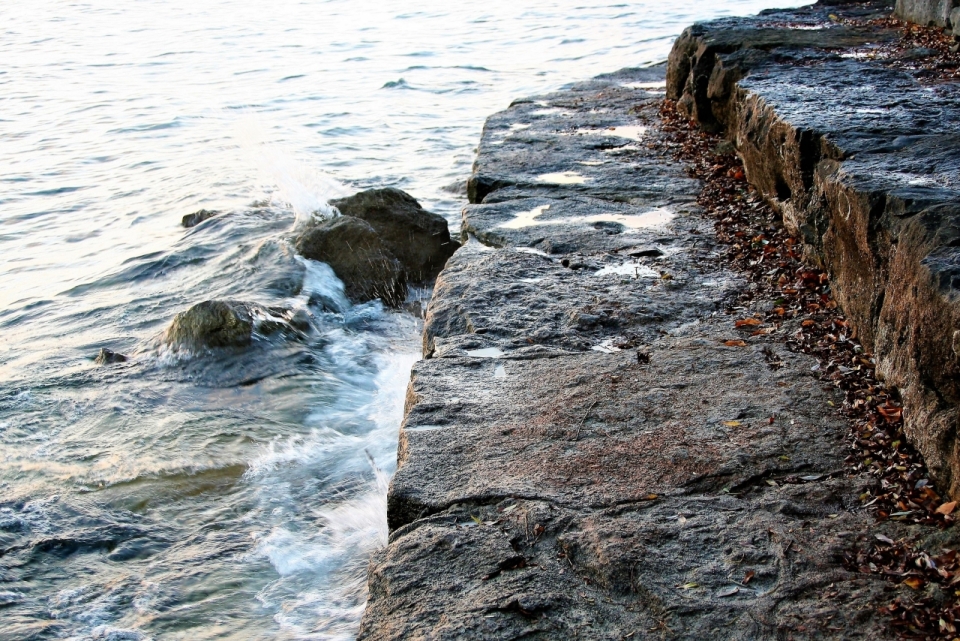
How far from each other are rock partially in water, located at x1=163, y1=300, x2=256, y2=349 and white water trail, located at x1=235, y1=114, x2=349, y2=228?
1.92 metres

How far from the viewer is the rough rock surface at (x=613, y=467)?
2.11m

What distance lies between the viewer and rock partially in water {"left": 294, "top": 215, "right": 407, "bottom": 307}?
6.02 m

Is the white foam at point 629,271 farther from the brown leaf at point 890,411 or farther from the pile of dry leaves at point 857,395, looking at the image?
the brown leaf at point 890,411

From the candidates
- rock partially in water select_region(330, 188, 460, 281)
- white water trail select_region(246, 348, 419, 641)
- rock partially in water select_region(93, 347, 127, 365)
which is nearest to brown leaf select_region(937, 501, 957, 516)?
white water trail select_region(246, 348, 419, 641)

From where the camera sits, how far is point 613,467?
8.59ft

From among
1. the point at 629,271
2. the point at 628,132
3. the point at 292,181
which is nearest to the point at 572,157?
the point at 628,132

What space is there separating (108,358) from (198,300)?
1.12m

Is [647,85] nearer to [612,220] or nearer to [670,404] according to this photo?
[612,220]

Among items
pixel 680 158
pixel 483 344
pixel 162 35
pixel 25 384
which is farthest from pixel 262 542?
pixel 162 35

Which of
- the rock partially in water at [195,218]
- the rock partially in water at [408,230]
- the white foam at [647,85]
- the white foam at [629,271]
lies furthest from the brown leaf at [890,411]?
the rock partially in water at [195,218]

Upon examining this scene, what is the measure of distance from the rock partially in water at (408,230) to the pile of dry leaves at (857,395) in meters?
2.06

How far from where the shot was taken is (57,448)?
4391 millimetres

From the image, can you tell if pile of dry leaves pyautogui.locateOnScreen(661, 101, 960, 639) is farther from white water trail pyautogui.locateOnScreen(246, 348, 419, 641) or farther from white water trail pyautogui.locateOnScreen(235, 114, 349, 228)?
white water trail pyautogui.locateOnScreen(235, 114, 349, 228)

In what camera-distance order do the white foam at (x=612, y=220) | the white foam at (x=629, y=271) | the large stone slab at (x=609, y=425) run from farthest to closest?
the white foam at (x=612, y=220) < the white foam at (x=629, y=271) < the large stone slab at (x=609, y=425)
